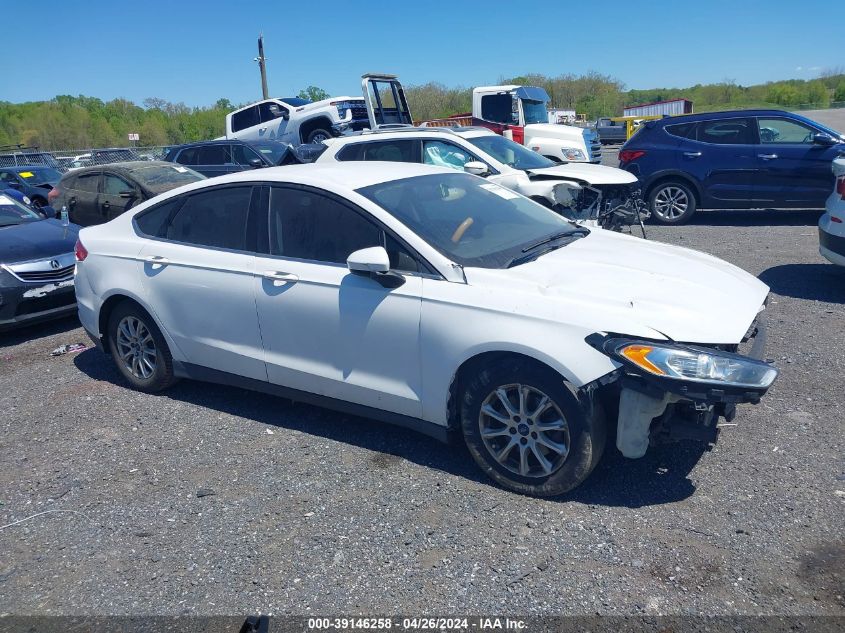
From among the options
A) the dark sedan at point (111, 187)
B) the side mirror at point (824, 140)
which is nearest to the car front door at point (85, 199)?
the dark sedan at point (111, 187)

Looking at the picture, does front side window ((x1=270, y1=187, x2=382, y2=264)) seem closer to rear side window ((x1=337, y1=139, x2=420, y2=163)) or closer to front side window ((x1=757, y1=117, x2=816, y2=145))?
rear side window ((x1=337, y1=139, x2=420, y2=163))

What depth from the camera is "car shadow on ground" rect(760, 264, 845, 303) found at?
698 centimetres

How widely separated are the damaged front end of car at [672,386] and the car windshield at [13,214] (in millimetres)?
7411

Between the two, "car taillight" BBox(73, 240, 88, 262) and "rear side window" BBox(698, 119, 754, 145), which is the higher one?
"rear side window" BBox(698, 119, 754, 145)

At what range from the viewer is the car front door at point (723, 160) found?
1076 centimetres

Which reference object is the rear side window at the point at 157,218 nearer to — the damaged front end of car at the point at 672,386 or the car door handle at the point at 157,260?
the car door handle at the point at 157,260

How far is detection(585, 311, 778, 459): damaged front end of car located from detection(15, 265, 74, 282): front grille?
5.91m

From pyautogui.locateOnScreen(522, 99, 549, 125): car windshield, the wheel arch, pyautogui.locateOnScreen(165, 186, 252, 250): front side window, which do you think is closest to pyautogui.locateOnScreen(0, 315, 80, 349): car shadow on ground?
pyautogui.locateOnScreen(165, 186, 252, 250): front side window

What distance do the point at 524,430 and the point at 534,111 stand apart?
59.3 feet

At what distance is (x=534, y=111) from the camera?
794 inches

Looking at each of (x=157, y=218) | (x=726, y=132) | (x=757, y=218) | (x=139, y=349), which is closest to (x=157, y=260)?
(x=157, y=218)

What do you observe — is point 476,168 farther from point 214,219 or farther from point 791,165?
point 791,165

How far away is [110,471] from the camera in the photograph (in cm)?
420

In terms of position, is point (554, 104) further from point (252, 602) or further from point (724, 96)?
point (252, 602)
